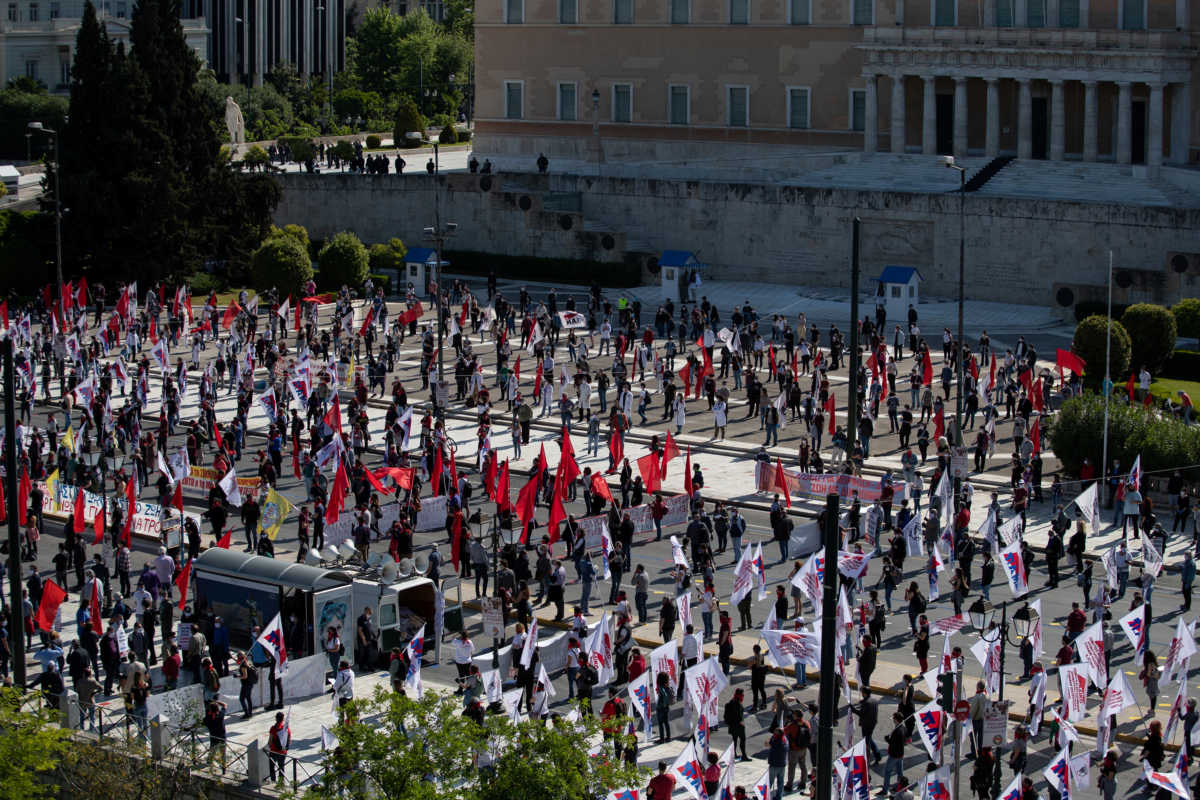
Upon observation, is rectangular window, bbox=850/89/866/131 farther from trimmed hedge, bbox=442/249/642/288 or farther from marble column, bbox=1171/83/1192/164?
marble column, bbox=1171/83/1192/164

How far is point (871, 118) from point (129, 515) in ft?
141

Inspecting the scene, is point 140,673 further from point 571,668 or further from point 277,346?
point 277,346

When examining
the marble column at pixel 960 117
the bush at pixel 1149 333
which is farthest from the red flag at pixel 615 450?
the marble column at pixel 960 117

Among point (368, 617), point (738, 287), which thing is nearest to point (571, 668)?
point (368, 617)

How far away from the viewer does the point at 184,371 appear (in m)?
55.8

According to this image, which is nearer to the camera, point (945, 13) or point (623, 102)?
point (945, 13)

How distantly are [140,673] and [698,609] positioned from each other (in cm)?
1035

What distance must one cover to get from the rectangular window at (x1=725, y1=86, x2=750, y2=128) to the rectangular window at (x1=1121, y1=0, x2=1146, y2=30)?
15215mm

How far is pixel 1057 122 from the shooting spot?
6981 centimetres

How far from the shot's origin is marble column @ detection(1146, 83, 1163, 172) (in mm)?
67312

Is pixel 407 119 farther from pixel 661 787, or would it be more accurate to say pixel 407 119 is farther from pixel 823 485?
pixel 661 787

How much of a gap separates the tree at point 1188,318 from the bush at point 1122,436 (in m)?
13.7

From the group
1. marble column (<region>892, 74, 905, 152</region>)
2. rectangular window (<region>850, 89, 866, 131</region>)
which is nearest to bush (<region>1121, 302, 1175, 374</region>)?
marble column (<region>892, 74, 905, 152</region>)

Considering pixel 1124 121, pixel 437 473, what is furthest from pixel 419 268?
pixel 437 473
